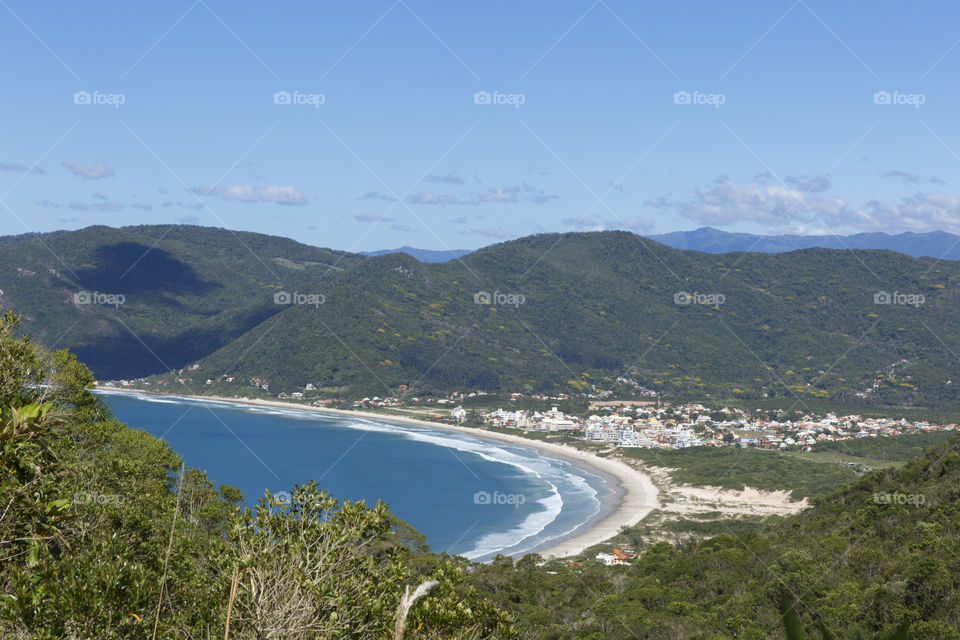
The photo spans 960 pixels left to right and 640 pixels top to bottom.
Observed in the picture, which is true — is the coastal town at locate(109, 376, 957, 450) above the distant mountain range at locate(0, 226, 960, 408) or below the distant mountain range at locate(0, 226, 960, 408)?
below

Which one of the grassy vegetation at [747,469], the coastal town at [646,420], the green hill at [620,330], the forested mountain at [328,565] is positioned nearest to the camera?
the forested mountain at [328,565]

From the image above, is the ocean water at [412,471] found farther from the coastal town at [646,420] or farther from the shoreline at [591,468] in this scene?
the coastal town at [646,420]

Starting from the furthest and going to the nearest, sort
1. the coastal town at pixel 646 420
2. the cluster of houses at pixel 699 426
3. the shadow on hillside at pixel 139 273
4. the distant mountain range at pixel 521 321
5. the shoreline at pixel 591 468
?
the shadow on hillside at pixel 139 273, the distant mountain range at pixel 521 321, the coastal town at pixel 646 420, the cluster of houses at pixel 699 426, the shoreline at pixel 591 468

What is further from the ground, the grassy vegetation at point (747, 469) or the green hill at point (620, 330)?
the green hill at point (620, 330)

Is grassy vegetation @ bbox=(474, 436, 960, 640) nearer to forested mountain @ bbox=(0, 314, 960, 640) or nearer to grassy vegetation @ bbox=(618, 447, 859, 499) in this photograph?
forested mountain @ bbox=(0, 314, 960, 640)

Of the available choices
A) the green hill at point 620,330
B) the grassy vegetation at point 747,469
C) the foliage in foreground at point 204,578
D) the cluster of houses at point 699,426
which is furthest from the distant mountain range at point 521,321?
the foliage in foreground at point 204,578

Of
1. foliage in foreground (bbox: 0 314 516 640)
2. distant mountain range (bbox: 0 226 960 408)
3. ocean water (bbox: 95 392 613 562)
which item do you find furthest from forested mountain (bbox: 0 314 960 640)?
distant mountain range (bbox: 0 226 960 408)
